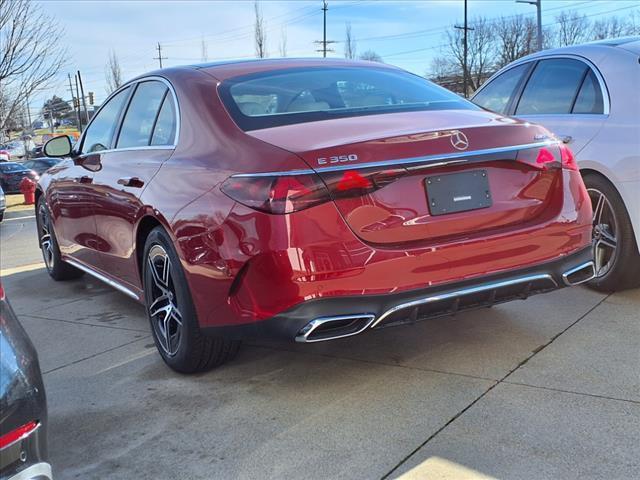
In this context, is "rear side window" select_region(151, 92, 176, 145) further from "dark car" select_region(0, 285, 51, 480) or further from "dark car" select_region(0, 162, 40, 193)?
"dark car" select_region(0, 162, 40, 193)

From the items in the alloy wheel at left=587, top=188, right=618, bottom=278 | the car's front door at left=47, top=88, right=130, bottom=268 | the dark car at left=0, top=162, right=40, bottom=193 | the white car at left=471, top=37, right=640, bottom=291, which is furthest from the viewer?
the dark car at left=0, top=162, right=40, bottom=193

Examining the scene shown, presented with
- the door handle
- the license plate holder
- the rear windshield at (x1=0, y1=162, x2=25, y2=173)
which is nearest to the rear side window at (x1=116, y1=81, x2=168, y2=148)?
the door handle

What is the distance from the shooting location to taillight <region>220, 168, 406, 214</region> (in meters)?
2.73

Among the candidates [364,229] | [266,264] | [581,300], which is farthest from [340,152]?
[581,300]

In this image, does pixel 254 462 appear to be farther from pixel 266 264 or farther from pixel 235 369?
pixel 235 369

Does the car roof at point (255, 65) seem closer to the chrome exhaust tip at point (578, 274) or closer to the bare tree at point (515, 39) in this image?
the chrome exhaust tip at point (578, 274)

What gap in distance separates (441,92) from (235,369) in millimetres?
1992

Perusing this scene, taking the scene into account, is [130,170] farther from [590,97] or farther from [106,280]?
[590,97]

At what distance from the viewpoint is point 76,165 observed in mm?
5117

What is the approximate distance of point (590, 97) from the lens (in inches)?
180

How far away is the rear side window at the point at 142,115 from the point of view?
4.00m

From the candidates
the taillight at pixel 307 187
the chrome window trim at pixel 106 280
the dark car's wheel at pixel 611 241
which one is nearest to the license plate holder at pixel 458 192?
the taillight at pixel 307 187

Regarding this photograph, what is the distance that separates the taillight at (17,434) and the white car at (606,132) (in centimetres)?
365

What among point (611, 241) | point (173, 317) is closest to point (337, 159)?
point (173, 317)
